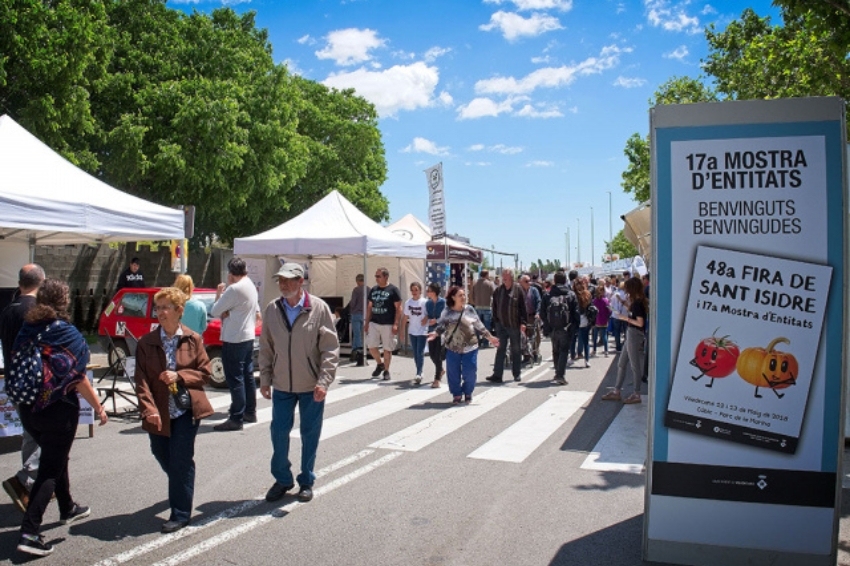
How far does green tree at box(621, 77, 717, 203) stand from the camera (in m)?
29.5

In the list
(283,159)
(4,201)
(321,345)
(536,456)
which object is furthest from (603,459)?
(283,159)

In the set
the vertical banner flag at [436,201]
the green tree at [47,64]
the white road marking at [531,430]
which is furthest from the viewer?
the vertical banner flag at [436,201]

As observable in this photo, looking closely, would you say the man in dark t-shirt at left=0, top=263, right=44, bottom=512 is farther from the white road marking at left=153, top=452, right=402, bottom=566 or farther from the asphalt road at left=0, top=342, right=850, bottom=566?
the white road marking at left=153, top=452, right=402, bottom=566

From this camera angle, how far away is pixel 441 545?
4621 mm

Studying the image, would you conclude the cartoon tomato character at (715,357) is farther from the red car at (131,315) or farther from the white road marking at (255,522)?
the red car at (131,315)

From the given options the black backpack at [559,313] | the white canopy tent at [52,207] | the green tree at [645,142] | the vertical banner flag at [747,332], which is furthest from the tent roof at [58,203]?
the green tree at [645,142]

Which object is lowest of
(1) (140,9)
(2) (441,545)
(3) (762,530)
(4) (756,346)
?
(2) (441,545)

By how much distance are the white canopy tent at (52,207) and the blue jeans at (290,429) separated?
414cm

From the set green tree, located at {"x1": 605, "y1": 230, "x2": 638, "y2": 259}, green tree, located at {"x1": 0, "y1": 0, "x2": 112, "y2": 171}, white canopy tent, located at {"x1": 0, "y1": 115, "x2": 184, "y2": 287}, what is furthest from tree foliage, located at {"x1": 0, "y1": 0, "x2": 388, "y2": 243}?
green tree, located at {"x1": 605, "y1": 230, "x2": 638, "y2": 259}

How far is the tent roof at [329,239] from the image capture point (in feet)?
45.6

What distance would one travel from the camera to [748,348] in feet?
13.3

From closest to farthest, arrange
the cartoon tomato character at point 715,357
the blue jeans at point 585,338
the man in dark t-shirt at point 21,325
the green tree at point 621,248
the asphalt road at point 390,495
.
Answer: the cartoon tomato character at point 715,357, the asphalt road at point 390,495, the man in dark t-shirt at point 21,325, the blue jeans at point 585,338, the green tree at point 621,248

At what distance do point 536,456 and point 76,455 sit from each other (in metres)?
4.49

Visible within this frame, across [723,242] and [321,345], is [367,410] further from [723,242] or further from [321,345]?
[723,242]
